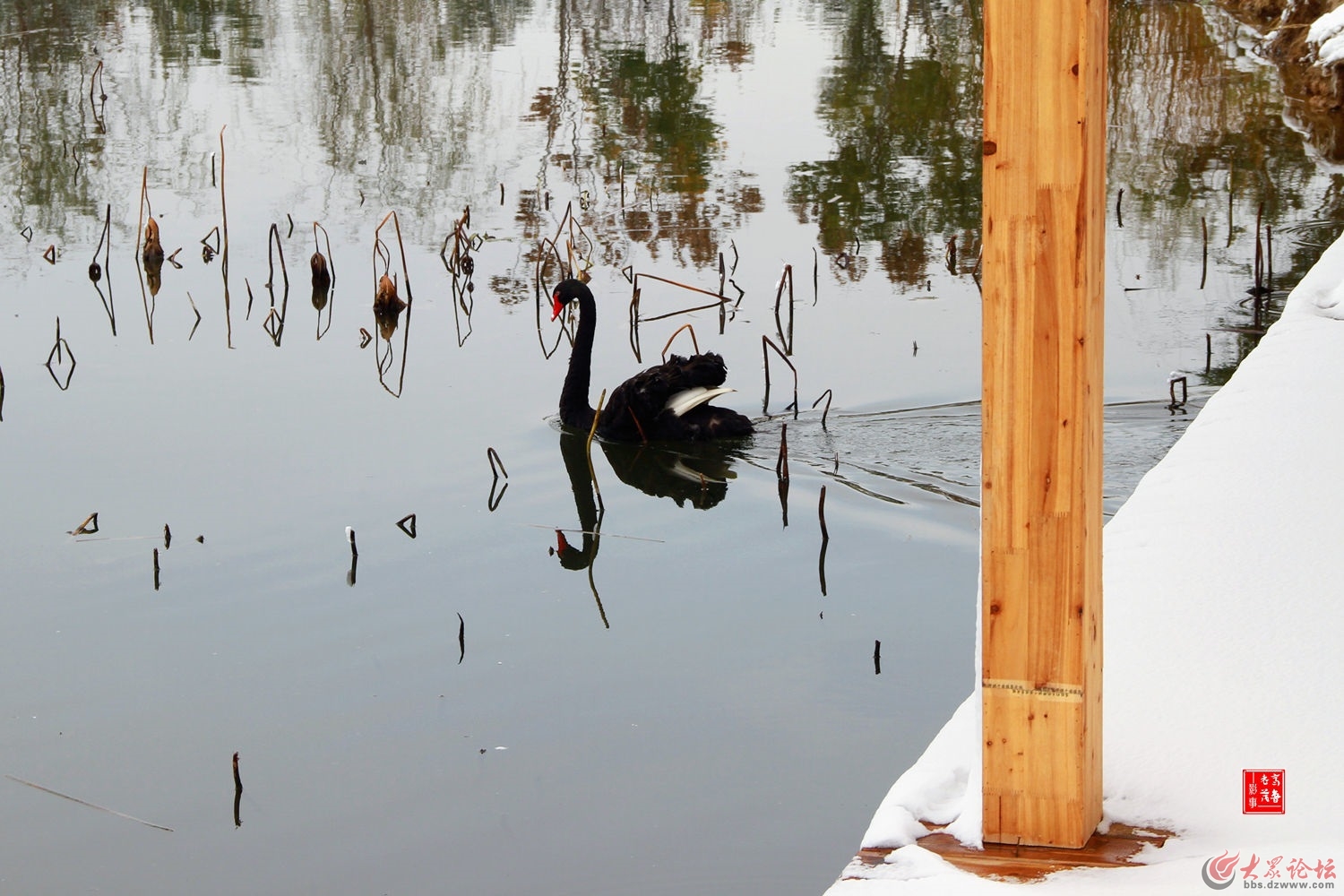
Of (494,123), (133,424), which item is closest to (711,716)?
(133,424)

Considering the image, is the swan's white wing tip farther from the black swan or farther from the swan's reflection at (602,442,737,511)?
the swan's reflection at (602,442,737,511)

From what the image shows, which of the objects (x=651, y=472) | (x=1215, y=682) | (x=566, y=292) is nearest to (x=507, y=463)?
(x=651, y=472)

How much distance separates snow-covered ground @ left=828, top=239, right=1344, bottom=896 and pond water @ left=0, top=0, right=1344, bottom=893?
0.92 m

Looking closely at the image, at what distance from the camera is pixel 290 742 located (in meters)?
5.18

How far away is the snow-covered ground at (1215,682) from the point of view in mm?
3160

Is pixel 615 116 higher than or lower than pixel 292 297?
higher

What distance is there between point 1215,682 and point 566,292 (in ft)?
19.8

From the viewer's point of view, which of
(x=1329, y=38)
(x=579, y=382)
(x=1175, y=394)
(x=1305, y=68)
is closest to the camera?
(x=1175, y=394)

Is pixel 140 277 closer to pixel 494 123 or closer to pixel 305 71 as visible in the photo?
pixel 494 123

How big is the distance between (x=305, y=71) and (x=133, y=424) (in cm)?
1275

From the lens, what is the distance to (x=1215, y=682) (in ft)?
12.6

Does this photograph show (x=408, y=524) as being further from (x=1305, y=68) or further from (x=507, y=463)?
(x=1305, y=68)

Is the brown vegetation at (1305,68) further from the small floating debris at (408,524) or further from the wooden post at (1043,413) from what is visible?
the wooden post at (1043,413)

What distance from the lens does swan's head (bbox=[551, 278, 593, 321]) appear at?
363 inches
